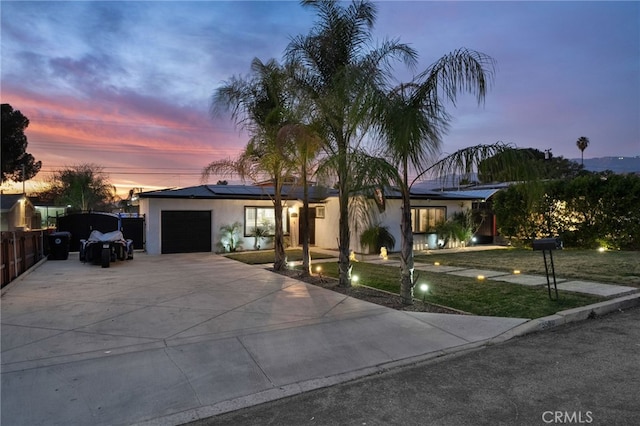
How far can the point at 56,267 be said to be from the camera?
12719mm

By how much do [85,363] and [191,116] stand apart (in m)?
17.3

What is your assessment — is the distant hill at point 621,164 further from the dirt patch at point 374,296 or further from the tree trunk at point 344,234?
the tree trunk at point 344,234

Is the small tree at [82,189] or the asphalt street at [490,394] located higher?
the small tree at [82,189]

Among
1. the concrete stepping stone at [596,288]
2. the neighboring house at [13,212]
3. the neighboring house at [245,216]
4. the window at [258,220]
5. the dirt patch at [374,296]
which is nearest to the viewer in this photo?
the dirt patch at [374,296]

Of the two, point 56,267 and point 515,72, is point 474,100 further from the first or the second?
point 56,267

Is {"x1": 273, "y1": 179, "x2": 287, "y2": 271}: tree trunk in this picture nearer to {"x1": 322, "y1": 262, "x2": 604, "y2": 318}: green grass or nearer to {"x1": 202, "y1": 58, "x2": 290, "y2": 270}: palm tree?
{"x1": 202, "y1": 58, "x2": 290, "y2": 270}: palm tree

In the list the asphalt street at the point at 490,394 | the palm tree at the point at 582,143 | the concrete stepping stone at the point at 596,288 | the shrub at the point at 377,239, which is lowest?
the asphalt street at the point at 490,394

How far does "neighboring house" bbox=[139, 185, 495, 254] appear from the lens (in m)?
17.1

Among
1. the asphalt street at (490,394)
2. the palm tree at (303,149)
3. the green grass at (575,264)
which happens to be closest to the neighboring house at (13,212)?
the palm tree at (303,149)

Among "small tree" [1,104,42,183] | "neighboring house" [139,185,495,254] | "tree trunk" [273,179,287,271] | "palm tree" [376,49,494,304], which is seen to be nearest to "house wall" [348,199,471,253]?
"neighboring house" [139,185,495,254]

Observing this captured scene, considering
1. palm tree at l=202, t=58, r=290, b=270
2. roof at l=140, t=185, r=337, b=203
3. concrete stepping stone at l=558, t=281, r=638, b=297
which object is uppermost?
palm tree at l=202, t=58, r=290, b=270
